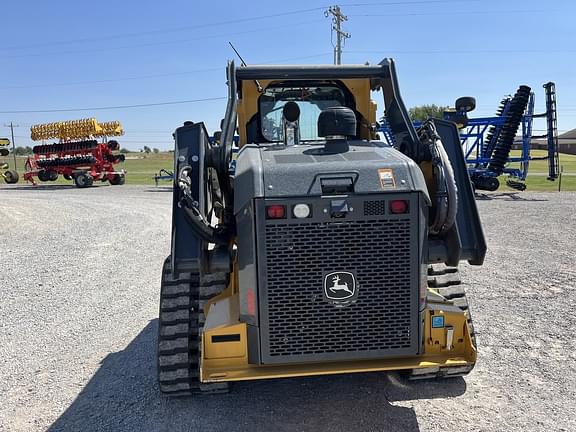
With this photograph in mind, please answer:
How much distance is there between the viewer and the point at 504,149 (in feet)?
60.4

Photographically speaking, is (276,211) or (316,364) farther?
(316,364)

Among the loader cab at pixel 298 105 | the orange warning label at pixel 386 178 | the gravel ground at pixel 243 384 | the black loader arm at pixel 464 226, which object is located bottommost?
the gravel ground at pixel 243 384

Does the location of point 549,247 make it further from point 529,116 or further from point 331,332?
point 529,116

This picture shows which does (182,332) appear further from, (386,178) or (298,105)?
(298,105)

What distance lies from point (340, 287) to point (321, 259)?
232mm

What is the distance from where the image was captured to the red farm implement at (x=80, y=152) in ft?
86.6

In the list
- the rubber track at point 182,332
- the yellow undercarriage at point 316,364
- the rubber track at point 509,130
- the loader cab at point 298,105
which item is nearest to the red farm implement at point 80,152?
the rubber track at point 509,130

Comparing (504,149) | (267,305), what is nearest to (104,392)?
(267,305)

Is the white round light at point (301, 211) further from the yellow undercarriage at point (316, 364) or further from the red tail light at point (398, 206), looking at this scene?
the yellow undercarriage at point (316, 364)

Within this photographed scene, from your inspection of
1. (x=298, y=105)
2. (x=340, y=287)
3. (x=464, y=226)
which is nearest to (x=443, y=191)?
(x=464, y=226)

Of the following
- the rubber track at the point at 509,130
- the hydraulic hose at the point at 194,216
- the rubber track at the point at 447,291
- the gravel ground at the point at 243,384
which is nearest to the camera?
the hydraulic hose at the point at 194,216

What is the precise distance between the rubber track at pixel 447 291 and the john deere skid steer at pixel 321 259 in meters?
0.04

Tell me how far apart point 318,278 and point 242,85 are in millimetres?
2315

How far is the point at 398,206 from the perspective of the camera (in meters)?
3.22
